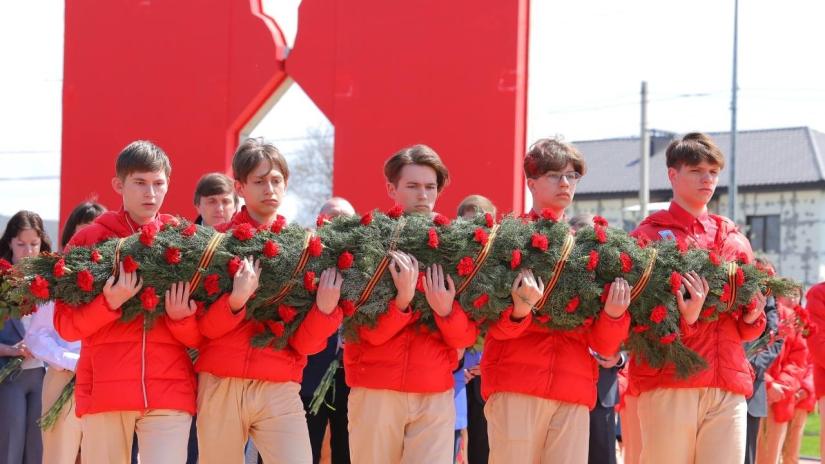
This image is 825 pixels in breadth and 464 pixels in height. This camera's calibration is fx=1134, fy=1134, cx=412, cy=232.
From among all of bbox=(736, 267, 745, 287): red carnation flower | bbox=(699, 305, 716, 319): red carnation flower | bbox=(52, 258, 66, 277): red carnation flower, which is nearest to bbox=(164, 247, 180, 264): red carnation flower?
bbox=(52, 258, 66, 277): red carnation flower

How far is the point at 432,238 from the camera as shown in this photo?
17.6 ft

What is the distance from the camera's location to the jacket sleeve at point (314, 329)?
5.30 meters

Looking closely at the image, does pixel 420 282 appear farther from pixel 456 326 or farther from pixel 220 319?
pixel 220 319

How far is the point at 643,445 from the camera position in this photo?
19.0ft

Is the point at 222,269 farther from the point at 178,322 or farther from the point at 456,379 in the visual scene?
the point at 456,379

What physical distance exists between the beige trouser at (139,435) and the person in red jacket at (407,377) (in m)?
0.89

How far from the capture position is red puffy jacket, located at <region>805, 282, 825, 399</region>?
721cm

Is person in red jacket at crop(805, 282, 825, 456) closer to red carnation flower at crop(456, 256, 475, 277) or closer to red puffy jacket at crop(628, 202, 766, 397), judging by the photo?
red puffy jacket at crop(628, 202, 766, 397)

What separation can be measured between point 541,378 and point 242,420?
145cm

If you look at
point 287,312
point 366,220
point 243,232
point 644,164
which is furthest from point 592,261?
point 644,164

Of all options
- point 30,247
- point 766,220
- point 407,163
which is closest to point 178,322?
point 407,163

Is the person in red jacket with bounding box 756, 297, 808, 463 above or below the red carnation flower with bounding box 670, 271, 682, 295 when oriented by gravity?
below

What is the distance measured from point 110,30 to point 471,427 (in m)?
5.06

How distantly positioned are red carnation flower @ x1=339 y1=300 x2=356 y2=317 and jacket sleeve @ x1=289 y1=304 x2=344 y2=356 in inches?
0.8
